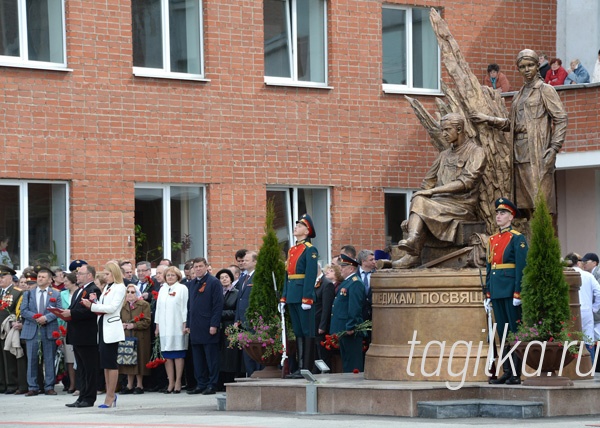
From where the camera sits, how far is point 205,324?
2130 centimetres

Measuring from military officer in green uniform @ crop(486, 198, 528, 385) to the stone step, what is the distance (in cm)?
74

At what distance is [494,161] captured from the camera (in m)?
18.8

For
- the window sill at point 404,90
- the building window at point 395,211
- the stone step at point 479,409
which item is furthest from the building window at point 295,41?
the stone step at point 479,409

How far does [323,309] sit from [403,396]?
4005 millimetres

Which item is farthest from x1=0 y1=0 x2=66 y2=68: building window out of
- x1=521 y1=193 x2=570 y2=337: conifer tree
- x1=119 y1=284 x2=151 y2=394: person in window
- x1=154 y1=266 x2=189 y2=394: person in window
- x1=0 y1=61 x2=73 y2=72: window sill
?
x1=521 y1=193 x2=570 y2=337: conifer tree

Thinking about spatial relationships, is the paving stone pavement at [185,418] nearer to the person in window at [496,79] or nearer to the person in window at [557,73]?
the person in window at [496,79]

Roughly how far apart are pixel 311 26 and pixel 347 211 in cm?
343

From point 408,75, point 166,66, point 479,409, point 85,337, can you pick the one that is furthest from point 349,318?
point 408,75

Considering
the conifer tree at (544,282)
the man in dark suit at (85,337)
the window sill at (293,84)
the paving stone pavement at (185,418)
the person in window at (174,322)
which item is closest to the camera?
the paving stone pavement at (185,418)

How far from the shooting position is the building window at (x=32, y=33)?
983 inches

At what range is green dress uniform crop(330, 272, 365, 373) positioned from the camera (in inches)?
747

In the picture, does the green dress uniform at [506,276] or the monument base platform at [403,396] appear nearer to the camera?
the monument base platform at [403,396]

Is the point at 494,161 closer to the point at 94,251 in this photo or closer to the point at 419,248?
the point at 419,248

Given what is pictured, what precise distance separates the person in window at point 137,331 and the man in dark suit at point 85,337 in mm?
3039
